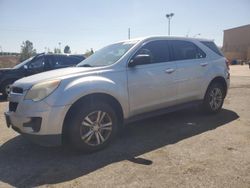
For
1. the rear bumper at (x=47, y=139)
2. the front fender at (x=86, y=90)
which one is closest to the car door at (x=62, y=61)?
the front fender at (x=86, y=90)

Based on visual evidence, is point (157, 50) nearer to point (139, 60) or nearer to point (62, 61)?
point (139, 60)

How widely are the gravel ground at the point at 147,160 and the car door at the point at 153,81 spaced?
0.59 meters

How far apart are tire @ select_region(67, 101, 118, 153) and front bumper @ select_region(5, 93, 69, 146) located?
0.64 feet

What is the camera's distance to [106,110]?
4.15 meters

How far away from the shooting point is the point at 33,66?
412 inches

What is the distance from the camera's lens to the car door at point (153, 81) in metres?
4.53

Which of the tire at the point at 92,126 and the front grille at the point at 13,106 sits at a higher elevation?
the front grille at the point at 13,106

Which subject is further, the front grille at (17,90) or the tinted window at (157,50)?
the tinted window at (157,50)

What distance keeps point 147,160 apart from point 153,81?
1.55 m

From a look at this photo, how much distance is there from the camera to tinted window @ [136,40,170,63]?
4.91 m

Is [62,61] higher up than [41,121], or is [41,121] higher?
[62,61]

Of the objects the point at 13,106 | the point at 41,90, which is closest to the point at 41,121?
the point at 41,90

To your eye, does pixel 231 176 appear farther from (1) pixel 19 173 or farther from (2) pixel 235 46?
(2) pixel 235 46

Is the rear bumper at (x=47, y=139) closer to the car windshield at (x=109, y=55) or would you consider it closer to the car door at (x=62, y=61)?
the car windshield at (x=109, y=55)
